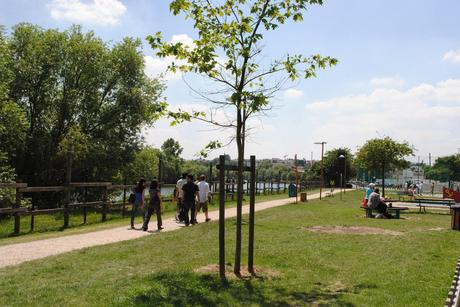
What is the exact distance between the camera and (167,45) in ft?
24.5

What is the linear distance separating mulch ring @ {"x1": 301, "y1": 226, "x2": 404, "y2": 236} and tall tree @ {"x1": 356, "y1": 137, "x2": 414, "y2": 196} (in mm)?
18728

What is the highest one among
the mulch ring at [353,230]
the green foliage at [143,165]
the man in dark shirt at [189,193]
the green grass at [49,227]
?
the green foliage at [143,165]

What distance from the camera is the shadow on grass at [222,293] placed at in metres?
5.95

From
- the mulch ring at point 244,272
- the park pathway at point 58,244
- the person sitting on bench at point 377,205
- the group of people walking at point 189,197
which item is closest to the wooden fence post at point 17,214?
the park pathway at point 58,244

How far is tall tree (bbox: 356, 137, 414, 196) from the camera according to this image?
32781 millimetres

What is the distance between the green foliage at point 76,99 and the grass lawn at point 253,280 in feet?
59.6

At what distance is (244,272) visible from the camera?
785 centimetres

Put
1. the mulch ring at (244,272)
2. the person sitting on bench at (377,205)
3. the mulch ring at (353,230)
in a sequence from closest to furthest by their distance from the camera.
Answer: the mulch ring at (244,272) < the mulch ring at (353,230) < the person sitting on bench at (377,205)

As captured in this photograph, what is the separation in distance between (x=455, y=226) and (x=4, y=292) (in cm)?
1365

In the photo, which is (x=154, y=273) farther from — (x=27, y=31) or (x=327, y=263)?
(x=27, y=31)

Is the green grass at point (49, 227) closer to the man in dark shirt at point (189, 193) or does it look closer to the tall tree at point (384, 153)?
the man in dark shirt at point (189, 193)

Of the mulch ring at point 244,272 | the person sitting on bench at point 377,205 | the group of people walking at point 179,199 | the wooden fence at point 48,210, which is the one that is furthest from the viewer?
the person sitting on bench at point 377,205

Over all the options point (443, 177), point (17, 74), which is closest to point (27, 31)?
point (17, 74)

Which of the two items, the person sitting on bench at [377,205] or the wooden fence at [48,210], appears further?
the person sitting on bench at [377,205]
